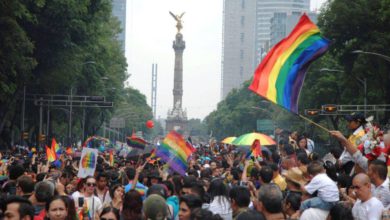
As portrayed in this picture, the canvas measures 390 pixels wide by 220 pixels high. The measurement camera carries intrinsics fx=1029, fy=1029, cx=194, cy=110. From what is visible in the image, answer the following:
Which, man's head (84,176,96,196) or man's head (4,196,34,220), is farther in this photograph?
man's head (84,176,96,196)

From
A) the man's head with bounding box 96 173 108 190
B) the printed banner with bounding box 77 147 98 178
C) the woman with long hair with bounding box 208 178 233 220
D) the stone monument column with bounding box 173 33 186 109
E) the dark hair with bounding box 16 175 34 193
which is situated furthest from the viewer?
the stone monument column with bounding box 173 33 186 109

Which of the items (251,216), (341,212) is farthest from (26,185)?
(251,216)

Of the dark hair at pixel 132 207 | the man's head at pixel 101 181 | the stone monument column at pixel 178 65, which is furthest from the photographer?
the stone monument column at pixel 178 65

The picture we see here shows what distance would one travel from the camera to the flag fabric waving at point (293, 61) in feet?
42.8

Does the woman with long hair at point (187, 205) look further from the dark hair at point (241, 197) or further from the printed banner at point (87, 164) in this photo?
the printed banner at point (87, 164)

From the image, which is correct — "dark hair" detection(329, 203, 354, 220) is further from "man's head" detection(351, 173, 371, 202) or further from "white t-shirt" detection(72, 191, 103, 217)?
"white t-shirt" detection(72, 191, 103, 217)

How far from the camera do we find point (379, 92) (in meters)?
58.4

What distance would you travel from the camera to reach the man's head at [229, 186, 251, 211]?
33.7 ft

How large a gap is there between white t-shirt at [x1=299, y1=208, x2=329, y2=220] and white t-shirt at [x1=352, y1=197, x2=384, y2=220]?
0.63 metres

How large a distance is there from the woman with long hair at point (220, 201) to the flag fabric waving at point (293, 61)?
192 centimetres

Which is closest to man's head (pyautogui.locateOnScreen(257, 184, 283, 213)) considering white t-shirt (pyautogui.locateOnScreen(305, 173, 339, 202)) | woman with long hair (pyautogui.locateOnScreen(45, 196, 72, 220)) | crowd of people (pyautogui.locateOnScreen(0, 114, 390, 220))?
crowd of people (pyautogui.locateOnScreen(0, 114, 390, 220))

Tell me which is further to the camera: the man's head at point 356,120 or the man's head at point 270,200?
the man's head at point 356,120

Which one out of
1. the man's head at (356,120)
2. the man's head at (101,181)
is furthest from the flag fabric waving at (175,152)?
the man's head at (356,120)

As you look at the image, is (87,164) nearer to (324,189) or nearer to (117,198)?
(117,198)
